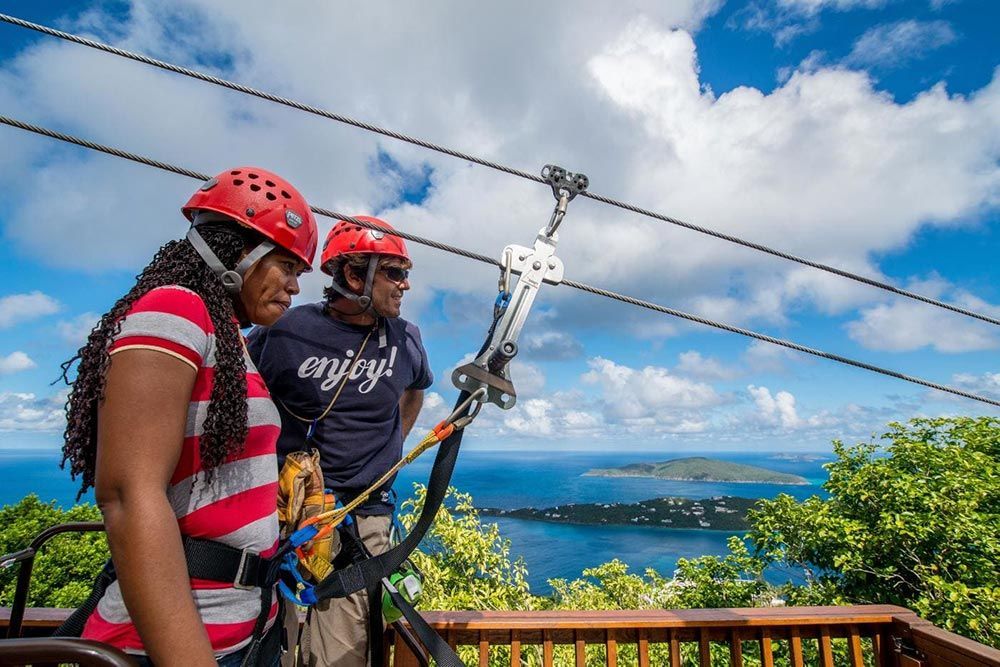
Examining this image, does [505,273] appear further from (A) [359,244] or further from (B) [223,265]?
(A) [359,244]

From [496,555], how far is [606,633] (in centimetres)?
785

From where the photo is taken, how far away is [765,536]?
9.20 meters

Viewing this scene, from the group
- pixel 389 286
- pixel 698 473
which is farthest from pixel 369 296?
pixel 698 473

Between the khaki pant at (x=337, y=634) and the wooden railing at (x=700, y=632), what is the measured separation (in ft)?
0.63

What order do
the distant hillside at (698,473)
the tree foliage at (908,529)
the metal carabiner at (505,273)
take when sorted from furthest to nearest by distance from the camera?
the distant hillside at (698,473), the tree foliage at (908,529), the metal carabiner at (505,273)

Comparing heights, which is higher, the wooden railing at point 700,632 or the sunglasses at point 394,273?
the sunglasses at point 394,273

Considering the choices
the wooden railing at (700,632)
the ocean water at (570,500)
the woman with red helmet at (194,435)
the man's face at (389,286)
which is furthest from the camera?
the ocean water at (570,500)

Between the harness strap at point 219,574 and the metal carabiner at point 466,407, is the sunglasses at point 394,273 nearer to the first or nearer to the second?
the metal carabiner at point 466,407

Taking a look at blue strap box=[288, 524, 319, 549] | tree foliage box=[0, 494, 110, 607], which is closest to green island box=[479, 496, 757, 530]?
tree foliage box=[0, 494, 110, 607]

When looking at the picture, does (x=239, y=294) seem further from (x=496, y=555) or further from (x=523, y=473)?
(x=523, y=473)

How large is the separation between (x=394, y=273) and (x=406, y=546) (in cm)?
114

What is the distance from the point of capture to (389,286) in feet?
6.87

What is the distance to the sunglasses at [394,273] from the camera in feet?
6.92

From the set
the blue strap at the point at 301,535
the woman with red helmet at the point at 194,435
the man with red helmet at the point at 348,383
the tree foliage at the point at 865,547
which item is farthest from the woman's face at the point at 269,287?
the tree foliage at the point at 865,547
